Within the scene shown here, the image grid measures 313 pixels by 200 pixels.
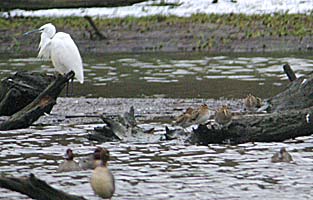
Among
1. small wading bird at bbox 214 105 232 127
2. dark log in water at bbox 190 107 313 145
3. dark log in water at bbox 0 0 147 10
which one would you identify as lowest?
dark log in water at bbox 190 107 313 145

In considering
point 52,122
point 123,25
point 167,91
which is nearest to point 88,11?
point 123,25

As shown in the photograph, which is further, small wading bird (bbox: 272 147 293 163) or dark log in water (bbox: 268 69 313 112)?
dark log in water (bbox: 268 69 313 112)

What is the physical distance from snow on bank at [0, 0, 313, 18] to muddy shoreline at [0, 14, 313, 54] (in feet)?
2.65

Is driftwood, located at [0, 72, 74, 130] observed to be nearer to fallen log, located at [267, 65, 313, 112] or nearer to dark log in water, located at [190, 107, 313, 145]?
dark log in water, located at [190, 107, 313, 145]

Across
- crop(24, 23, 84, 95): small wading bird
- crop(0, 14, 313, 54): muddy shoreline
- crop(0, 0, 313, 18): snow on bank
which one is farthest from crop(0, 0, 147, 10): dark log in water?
crop(0, 0, 313, 18): snow on bank

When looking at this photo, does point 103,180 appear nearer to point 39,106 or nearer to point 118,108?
point 39,106

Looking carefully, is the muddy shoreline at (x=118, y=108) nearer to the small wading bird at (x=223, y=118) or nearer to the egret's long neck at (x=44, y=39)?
the egret's long neck at (x=44, y=39)

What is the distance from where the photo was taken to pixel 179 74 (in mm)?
19578

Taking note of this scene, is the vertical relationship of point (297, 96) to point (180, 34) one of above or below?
below

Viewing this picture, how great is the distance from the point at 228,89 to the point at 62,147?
6.43m

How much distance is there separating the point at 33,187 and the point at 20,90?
6428 mm

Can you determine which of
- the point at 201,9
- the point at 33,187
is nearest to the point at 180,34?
the point at 201,9

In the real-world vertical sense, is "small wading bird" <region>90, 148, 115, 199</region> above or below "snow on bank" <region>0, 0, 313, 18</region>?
below

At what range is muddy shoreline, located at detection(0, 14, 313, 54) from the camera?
80.8 ft
